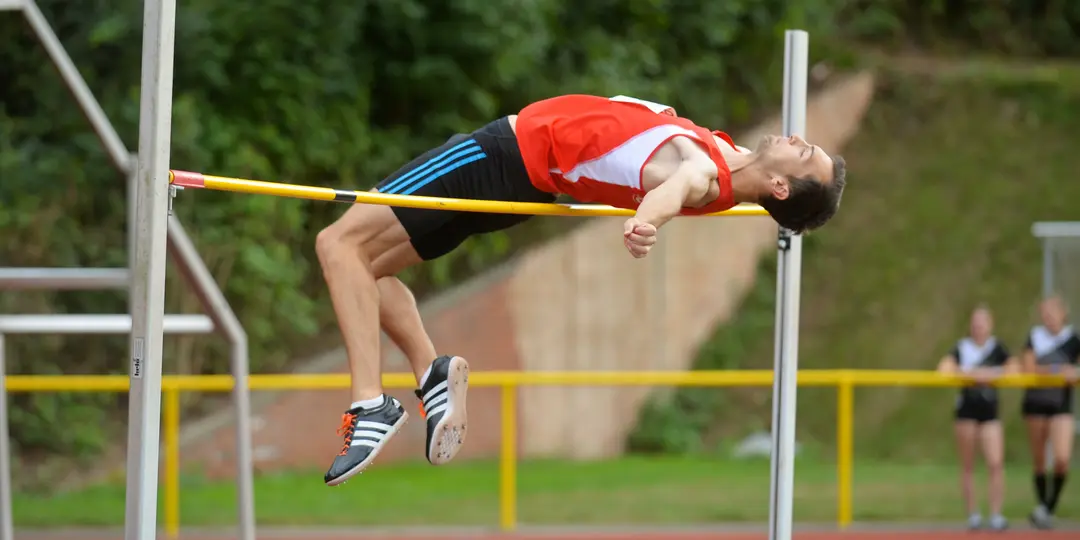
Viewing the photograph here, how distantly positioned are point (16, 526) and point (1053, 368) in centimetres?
754

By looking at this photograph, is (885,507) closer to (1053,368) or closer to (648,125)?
(1053,368)

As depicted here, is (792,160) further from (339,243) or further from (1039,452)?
(1039,452)

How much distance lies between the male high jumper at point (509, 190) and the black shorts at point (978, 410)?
21.3 ft

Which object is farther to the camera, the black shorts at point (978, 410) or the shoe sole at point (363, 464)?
the black shorts at point (978, 410)

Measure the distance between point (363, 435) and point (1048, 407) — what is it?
24.5 ft

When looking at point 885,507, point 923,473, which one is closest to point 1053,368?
point 885,507

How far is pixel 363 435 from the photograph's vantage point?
14.4ft

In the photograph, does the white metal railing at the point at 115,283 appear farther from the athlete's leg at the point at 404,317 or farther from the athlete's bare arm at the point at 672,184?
the athlete's bare arm at the point at 672,184

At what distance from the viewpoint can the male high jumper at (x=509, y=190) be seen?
427cm

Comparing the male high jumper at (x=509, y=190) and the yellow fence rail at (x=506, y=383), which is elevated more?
the male high jumper at (x=509, y=190)

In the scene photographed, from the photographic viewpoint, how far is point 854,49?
21391mm

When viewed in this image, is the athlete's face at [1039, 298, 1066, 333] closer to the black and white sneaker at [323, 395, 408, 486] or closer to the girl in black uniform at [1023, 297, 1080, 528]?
the girl in black uniform at [1023, 297, 1080, 528]

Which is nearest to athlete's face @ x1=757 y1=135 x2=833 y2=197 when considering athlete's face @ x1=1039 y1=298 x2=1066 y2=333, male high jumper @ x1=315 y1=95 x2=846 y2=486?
male high jumper @ x1=315 y1=95 x2=846 y2=486

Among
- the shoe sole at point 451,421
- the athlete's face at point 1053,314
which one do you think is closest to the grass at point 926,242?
the athlete's face at point 1053,314
